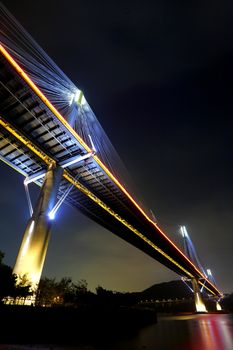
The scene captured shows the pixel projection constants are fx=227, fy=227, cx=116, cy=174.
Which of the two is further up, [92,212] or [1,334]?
[92,212]

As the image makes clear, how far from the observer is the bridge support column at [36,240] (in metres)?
15.3

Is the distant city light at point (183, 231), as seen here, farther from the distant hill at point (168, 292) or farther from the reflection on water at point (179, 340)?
the distant hill at point (168, 292)

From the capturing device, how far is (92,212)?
34.5m

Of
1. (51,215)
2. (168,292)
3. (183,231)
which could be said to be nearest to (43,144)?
(51,215)

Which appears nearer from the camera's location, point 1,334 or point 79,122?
point 1,334

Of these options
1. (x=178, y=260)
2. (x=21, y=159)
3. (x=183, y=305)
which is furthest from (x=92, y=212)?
(x=183, y=305)

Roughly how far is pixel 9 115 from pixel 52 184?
6.25m

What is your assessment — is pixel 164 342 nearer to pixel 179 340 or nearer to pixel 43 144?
pixel 179 340

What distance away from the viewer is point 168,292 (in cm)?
15712

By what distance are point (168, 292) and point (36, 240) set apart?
165933mm

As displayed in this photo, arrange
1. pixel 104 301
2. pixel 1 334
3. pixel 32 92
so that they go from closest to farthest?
pixel 1 334 < pixel 32 92 < pixel 104 301

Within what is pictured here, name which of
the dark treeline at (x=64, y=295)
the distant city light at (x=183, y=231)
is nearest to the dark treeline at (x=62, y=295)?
the dark treeline at (x=64, y=295)

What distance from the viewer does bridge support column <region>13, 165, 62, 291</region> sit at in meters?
15.3

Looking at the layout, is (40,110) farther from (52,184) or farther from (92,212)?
(92,212)
